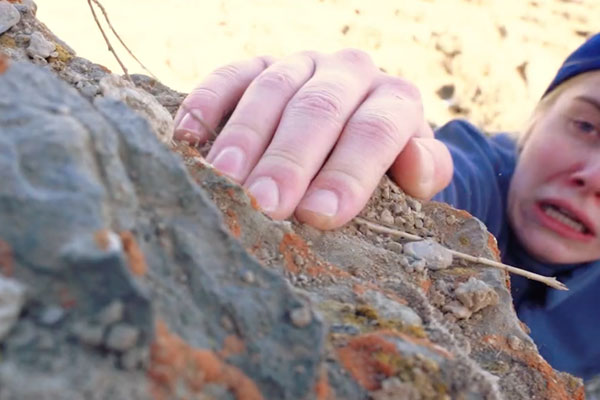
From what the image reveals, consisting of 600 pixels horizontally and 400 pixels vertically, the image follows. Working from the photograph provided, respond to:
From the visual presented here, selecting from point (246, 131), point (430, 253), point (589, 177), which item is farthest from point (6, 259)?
point (589, 177)

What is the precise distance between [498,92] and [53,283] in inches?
165

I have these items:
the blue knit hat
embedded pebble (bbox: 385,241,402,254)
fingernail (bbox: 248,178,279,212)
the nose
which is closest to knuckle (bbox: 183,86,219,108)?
fingernail (bbox: 248,178,279,212)

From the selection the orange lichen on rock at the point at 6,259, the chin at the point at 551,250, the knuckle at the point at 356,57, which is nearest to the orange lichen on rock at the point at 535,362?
the orange lichen on rock at the point at 6,259

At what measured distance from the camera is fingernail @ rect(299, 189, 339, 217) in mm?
1025

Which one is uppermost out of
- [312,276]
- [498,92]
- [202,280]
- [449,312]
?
[202,280]

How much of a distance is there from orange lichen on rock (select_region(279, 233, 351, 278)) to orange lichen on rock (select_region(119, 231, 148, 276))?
285 millimetres

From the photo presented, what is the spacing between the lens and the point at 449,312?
94cm

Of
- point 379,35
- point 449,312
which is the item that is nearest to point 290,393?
point 449,312

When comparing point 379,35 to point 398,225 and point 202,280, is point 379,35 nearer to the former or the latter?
point 398,225

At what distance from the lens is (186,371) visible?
46 cm

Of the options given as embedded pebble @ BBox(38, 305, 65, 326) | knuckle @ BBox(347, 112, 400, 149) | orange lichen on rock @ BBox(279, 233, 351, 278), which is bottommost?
knuckle @ BBox(347, 112, 400, 149)

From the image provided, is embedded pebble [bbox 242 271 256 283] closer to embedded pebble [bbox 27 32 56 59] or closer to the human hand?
the human hand

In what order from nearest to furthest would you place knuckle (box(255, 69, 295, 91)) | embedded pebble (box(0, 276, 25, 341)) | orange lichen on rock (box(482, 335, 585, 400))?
embedded pebble (box(0, 276, 25, 341)), orange lichen on rock (box(482, 335, 585, 400)), knuckle (box(255, 69, 295, 91))

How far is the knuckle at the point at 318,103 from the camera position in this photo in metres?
1.35
